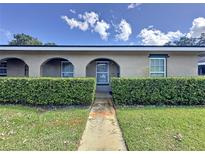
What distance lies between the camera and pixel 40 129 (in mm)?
6879

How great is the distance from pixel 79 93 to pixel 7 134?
3.93 meters

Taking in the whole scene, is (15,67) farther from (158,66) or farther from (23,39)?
(23,39)

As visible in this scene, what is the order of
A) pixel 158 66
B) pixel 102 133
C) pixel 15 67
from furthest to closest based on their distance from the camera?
pixel 15 67, pixel 158 66, pixel 102 133

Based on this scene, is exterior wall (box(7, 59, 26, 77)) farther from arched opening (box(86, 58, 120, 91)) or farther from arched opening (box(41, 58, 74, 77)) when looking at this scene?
arched opening (box(86, 58, 120, 91))

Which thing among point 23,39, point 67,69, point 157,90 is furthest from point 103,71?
point 23,39

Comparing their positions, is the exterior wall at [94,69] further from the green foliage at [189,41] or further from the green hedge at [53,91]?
the green foliage at [189,41]

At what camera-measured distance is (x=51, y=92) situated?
32.3 ft

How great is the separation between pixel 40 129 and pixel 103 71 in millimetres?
9074

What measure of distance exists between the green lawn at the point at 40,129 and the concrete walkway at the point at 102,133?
0.23 meters

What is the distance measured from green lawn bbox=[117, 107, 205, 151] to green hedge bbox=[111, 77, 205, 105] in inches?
34.8

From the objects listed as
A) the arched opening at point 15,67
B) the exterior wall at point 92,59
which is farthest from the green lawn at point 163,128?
the arched opening at point 15,67

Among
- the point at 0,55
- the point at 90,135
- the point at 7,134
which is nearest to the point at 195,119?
the point at 90,135

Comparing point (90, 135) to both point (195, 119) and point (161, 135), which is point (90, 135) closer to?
point (161, 135)

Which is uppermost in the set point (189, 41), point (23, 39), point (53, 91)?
point (189, 41)
